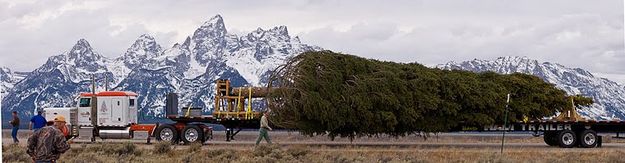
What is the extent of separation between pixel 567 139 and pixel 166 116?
13676 mm

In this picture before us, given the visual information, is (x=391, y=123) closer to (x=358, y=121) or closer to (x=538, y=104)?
(x=358, y=121)

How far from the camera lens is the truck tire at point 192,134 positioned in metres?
33.5

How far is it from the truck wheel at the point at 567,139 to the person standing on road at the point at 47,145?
21229mm

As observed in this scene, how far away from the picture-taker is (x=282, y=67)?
31688 millimetres

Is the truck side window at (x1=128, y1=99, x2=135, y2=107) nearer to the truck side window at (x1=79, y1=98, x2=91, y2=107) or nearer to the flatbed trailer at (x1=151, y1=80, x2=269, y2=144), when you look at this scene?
the truck side window at (x1=79, y1=98, x2=91, y2=107)

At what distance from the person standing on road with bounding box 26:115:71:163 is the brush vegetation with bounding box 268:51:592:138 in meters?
14.8

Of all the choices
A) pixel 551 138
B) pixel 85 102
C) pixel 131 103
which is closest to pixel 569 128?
pixel 551 138

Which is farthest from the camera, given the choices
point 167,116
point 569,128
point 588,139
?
point 167,116

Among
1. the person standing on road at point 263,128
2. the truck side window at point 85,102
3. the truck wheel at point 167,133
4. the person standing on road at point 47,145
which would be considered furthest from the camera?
the truck side window at point 85,102

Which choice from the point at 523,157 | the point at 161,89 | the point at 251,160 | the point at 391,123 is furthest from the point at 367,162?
the point at 161,89

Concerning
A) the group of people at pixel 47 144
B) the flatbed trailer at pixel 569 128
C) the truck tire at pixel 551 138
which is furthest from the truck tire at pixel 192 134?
the group of people at pixel 47 144

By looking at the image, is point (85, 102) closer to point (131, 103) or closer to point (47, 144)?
point (131, 103)

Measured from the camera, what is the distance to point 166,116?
35.1 m

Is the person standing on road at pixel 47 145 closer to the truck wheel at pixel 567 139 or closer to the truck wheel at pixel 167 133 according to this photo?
the truck wheel at pixel 167 133
